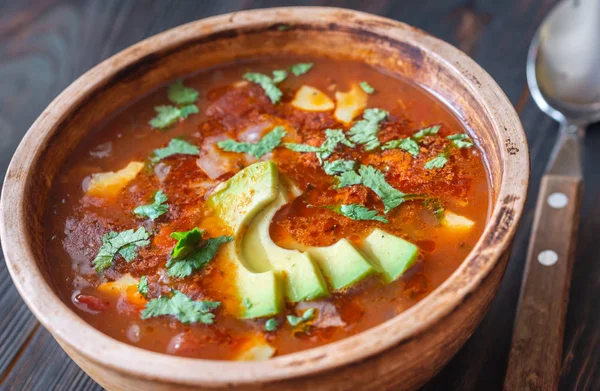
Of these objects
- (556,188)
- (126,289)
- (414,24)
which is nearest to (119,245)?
(126,289)

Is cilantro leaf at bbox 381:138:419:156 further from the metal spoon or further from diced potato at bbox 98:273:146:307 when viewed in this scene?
diced potato at bbox 98:273:146:307

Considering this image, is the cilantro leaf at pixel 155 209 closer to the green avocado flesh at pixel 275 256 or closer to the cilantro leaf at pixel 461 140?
the green avocado flesh at pixel 275 256

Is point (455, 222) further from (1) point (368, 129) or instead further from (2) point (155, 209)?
(2) point (155, 209)

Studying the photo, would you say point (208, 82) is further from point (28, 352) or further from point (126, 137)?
point (28, 352)

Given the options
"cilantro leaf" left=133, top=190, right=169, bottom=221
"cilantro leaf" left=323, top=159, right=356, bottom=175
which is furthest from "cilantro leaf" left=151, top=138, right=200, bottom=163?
"cilantro leaf" left=323, top=159, right=356, bottom=175

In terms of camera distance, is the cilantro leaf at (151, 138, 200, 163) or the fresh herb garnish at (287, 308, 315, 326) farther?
the cilantro leaf at (151, 138, 200, 163)

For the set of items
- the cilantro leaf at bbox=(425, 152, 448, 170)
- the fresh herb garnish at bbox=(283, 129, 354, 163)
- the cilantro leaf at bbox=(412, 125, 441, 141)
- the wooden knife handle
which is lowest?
the wooden knife handle
